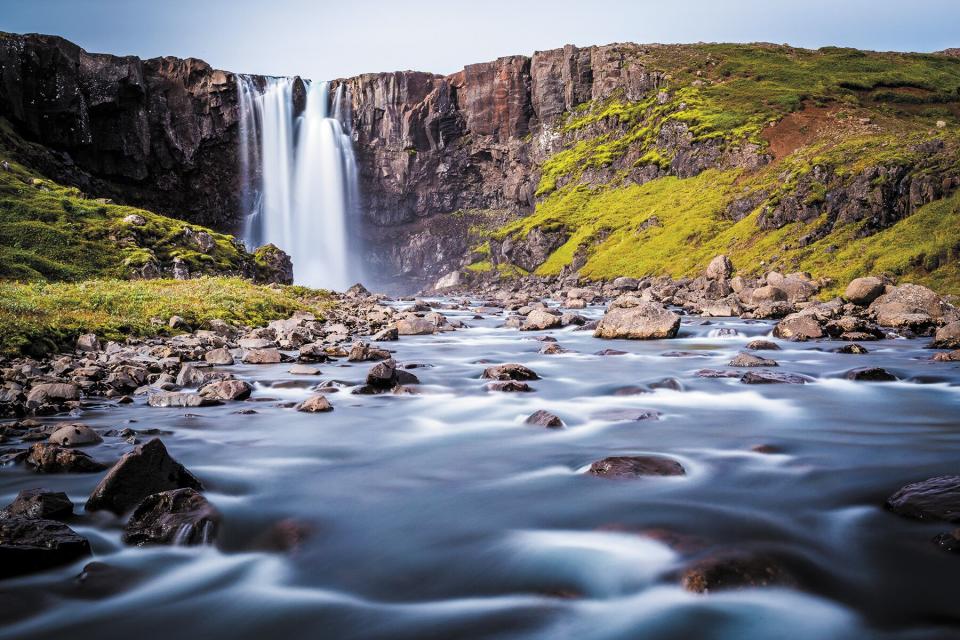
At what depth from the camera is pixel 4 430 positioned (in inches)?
350

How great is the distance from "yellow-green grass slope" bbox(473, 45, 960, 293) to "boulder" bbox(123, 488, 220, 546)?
3113cm

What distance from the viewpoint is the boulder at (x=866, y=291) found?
26.9 metres

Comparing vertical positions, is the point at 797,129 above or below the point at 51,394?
above

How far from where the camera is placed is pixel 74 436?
27.8 ft

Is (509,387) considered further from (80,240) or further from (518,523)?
(80,240)

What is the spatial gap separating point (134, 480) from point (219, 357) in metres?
11.5

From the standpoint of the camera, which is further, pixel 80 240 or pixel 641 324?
pixel 80 240

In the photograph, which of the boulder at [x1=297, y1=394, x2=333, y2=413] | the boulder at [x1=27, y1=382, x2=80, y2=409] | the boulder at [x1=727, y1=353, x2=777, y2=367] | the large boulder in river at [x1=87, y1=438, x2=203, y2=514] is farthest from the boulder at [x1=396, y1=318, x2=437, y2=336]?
the large boulder in river at [x1=87, y1=438, x2=203, y2=514]

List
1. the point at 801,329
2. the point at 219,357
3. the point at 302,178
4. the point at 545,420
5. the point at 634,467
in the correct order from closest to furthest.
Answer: the point at 634,467
the point at 545,420
the point at 219,357
the point at 801,329
the point at 302,178

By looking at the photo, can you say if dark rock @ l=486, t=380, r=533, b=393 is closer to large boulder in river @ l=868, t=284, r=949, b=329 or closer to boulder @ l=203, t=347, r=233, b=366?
boulder @ l=203, t=347, r=233, b=366

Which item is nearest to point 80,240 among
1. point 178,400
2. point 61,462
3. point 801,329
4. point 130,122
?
point 178,400

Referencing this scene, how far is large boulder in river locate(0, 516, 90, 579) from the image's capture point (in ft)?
15.6

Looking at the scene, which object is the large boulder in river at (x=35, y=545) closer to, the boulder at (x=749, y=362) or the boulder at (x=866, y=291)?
the boulder at (x=749, y=362)

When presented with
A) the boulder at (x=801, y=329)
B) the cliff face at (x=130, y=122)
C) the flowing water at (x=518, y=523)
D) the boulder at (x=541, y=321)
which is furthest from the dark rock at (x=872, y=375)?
the cliff face at (x=130, y=122)
